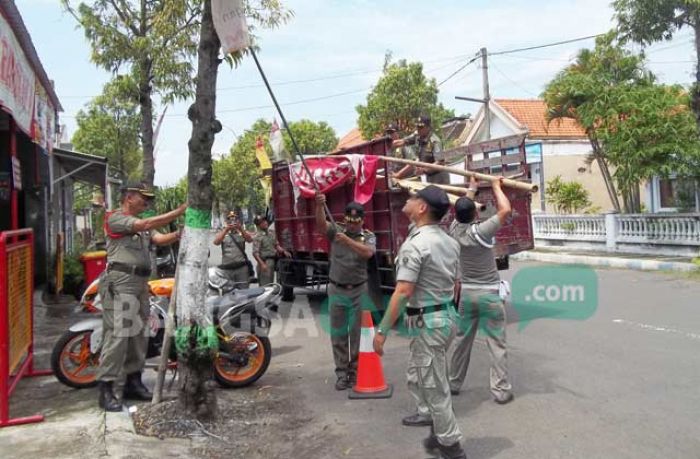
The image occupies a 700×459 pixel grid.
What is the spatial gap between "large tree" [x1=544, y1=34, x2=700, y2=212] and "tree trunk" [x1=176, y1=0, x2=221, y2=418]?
522 inches

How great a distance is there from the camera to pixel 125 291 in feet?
17.4

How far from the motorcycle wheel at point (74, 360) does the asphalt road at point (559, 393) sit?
5.52 ft

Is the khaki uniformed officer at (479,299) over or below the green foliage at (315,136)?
below

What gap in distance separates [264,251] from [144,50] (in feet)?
13.8

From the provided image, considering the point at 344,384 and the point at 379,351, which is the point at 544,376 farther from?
the point at 379,351

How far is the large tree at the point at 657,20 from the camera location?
1538cm

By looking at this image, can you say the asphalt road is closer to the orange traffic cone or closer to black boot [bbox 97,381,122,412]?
the orange traffic cone

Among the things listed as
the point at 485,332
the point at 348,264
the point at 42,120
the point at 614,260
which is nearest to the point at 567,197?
the point at 614,260

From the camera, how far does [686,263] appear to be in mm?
14297

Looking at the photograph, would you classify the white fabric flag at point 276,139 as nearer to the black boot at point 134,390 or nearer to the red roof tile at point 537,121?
the black boot at point 134,390

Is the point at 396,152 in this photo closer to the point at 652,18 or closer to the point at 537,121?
the point at 652,18

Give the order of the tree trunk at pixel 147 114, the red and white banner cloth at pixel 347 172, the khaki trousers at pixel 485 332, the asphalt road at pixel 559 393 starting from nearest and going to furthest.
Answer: the asphalt road at pixel 559 393 → the khaki trousers at pixel 485 332 → the red and white banner cloth at pixel 347 172 → the tree trunk at pixel 147 114

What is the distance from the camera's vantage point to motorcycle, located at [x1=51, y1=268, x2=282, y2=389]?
5766 millimetres

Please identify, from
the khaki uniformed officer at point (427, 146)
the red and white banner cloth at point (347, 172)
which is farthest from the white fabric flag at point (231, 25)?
the khaki uniformed officer at point (427, 146)
